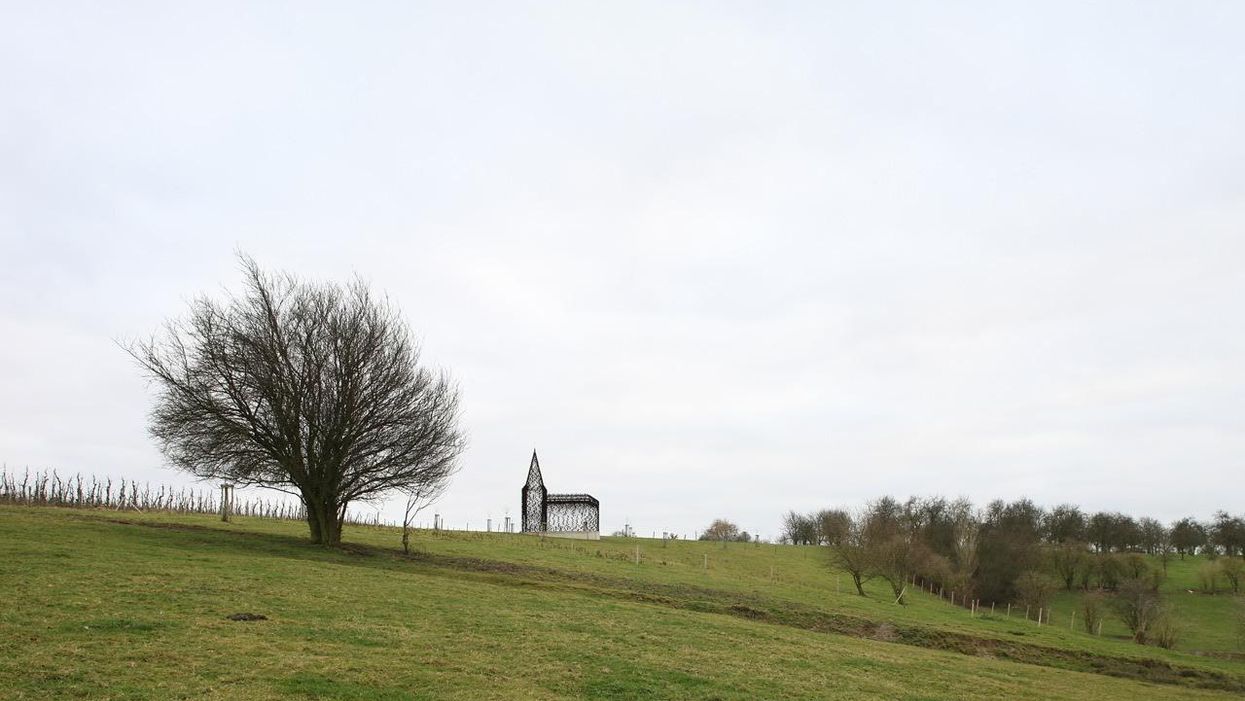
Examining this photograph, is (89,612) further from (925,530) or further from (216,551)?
(925,530)

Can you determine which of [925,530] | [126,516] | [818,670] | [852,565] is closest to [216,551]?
[126,516]

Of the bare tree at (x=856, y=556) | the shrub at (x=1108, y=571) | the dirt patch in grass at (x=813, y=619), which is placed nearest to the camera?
the dirt patch in grass at (x=813, y=619)

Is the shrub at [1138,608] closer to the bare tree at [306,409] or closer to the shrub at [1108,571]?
the shrub at [1108,571]

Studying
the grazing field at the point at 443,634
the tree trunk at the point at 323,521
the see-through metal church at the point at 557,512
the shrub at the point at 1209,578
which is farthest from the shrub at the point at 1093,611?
the tree trunk at the point at 323,521

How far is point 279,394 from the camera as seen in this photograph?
133 feet

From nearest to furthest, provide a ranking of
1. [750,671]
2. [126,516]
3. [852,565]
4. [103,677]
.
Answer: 1. [103,677]
2. [750,671]
3. [126,516]
4. [852,565]

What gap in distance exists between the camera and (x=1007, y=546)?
91.1 metres

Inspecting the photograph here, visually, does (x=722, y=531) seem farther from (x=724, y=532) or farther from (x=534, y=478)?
(x=534, y=478)

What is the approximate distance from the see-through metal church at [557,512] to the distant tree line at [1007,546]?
2249 centimetres

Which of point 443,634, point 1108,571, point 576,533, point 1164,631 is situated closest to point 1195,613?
point 1108,571

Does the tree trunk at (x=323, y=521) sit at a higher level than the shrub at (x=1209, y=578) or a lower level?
higher

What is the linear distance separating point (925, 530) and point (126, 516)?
84068 mm

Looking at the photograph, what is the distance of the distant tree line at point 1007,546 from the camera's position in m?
70.5

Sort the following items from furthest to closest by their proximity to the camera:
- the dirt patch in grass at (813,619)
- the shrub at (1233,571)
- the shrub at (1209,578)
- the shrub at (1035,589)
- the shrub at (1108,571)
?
the shrub at (1209,578)
the shrub at (1108,571)
the shrub at (1233,571)
the shrub at (1035,589)
the dirt patch in grass at (813,619)
